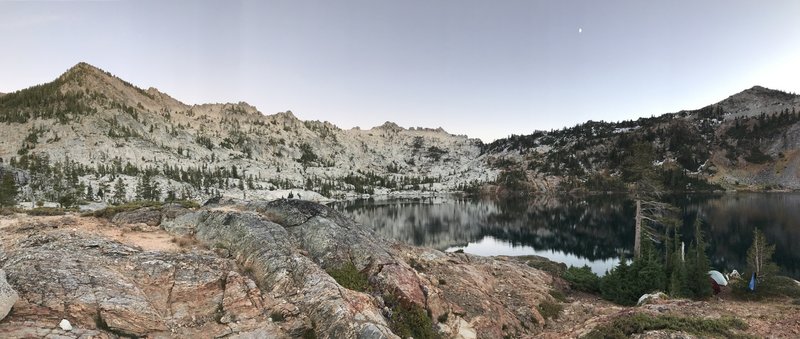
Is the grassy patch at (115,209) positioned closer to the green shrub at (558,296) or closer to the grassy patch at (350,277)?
the grassy patch at (350,277)

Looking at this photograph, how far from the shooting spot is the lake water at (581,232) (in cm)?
7219

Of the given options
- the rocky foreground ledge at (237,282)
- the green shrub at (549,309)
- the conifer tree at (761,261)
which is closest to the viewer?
the rocky foreground ledge at (237,282)

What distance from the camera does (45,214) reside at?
2692 cm

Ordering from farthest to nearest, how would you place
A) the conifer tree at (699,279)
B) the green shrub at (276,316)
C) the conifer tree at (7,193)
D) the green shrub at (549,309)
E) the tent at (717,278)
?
the conifer tree at (7,193)
the tent at (717,278)
the conifer tree at (699,279)
the green shrub at (549,309)
the green shrub at (276,316)

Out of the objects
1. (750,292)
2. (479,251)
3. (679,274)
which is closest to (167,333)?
(679,274)

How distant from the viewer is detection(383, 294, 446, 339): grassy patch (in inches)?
722

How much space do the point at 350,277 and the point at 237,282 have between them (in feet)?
19.3

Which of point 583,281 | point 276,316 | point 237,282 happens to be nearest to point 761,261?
point 583,281

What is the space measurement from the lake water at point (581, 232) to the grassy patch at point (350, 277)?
5419 cm

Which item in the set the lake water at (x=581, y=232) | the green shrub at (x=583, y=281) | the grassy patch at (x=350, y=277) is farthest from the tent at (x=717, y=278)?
the grassy patch at (x=350, y=277)

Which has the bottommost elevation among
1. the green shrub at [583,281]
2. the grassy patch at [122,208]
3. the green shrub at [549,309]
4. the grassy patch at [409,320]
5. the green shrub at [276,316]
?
the green shrub at [583,281]

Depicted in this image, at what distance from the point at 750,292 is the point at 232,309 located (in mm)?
41554

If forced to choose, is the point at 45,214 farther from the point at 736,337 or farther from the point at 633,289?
the point at 633,289

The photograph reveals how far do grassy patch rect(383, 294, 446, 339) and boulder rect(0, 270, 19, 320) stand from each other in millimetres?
14060
